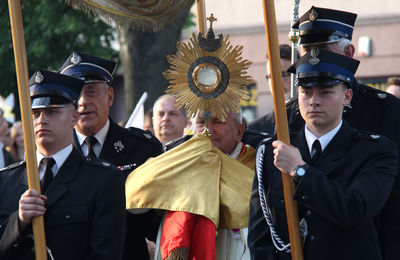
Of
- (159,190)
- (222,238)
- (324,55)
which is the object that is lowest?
(222,238)

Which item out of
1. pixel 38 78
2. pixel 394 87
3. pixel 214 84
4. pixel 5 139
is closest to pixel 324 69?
pixel 214 84

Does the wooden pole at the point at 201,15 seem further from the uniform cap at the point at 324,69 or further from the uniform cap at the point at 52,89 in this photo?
the uniform cap at the point at 324,69

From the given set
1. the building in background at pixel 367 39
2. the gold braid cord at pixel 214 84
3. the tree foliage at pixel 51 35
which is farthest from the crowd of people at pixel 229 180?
the building in background at pixel 367 39

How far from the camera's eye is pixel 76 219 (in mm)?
4430

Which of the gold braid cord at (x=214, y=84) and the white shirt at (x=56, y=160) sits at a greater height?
the gold braid cord at (x=214, y=84)

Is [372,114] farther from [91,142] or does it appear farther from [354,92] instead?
[91,142]

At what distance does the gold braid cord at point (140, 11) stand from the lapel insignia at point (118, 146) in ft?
2.72

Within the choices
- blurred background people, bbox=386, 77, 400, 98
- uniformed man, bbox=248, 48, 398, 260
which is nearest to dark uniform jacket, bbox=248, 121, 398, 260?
uniformed man, bbox=248, 48, 398, 260

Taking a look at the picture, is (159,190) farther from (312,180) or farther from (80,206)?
(312,180)

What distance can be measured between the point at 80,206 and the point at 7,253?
→ 1.54 ft

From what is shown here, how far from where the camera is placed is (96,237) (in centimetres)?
441

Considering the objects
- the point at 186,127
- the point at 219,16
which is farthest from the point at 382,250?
the point at 219,16

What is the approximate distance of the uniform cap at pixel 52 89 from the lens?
4707 mm

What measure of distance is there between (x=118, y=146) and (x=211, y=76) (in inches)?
37.6
